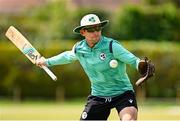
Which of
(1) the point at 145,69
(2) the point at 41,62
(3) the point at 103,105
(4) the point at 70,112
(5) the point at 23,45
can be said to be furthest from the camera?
(4) the point at 70,112

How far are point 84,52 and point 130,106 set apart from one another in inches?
38.0

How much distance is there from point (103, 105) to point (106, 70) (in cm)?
48

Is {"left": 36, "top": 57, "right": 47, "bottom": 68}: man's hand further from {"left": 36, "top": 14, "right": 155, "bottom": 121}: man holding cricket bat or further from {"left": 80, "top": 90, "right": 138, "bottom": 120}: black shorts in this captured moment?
{"left": 80, "top": 90, "right": 138, "bottom": 120}: black shorts

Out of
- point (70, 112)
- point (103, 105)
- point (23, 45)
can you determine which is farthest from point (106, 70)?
point (70, 112)

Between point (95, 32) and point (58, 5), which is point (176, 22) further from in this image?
point (95, 32)

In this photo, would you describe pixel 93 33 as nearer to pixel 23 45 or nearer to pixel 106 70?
pixel 106 70

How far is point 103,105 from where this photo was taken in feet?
36.2

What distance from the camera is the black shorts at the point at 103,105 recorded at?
1095 cm

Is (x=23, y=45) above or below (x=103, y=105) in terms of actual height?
above

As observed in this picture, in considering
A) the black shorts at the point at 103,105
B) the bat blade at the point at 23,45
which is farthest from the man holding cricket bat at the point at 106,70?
the bat blade at the point at 23,45

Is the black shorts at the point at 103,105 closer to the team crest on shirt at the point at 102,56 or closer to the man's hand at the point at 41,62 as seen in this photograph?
the team crest on shirt at the point at 102,56

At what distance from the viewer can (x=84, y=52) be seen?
11125 mm

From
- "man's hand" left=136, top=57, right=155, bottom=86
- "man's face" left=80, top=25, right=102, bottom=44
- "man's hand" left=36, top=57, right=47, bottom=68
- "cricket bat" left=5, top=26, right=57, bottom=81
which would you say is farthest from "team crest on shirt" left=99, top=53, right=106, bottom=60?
"cricket bat" left=5, top=26, right=57, bottom=81

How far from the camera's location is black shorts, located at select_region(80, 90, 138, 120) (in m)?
11.0
